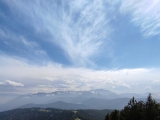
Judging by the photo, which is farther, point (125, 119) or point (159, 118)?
point (125, 119)

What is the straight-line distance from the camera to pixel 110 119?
6175cm

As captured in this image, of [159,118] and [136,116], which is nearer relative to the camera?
[159,118]

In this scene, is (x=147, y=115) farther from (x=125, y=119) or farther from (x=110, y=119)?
(x=110, y=119)

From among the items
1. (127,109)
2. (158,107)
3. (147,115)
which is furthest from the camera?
(127,109)

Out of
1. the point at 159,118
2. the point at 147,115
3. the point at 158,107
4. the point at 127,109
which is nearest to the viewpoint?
the point at 159,118

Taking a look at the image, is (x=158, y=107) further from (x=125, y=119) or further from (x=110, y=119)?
(x=110, y=119)

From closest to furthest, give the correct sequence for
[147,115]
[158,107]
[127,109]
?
[147,115] < [158,107] < [127,109]

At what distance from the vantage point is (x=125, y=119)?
210 feet

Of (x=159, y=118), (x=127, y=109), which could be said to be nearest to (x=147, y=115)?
(x=159, y=118)

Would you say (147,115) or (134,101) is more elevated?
(134,101)

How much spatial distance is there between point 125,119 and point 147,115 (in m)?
8.45

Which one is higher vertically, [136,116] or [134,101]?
[134,101]

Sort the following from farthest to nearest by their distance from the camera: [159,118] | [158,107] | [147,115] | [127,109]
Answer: [127,109] < [158,107] < [147,115] < [159,118]

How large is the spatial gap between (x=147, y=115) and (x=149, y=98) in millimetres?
6003
